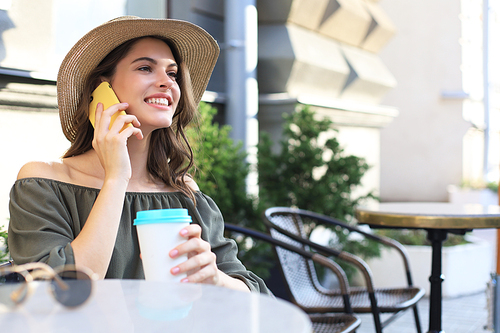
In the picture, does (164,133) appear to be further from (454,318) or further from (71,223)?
(454,318)

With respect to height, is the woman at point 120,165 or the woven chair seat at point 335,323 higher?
the woman at point 120,165

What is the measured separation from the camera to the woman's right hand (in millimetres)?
1513

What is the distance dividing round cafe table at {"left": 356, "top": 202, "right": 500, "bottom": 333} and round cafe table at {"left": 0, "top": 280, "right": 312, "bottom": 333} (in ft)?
6.48

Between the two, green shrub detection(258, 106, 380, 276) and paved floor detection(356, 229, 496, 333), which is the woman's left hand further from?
Result: paved floor detection(356, 229, 496, 333)

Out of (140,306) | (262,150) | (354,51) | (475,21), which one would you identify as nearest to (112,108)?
(140,306)

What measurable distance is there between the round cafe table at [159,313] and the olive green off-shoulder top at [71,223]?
0.53 meters

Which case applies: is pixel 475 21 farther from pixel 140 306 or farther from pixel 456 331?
pixel 140 306

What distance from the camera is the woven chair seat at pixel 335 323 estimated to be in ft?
7.25

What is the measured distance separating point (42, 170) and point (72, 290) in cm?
98

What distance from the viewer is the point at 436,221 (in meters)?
2.65

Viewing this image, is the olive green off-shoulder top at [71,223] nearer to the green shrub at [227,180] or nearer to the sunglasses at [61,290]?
the sunglasses at [61,290]

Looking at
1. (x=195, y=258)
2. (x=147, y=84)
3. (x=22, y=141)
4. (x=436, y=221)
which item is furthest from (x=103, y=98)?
(x=436, y=221)

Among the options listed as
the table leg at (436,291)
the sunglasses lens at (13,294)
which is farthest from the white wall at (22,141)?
the table leg at (436,291)

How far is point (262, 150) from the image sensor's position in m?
4.40
